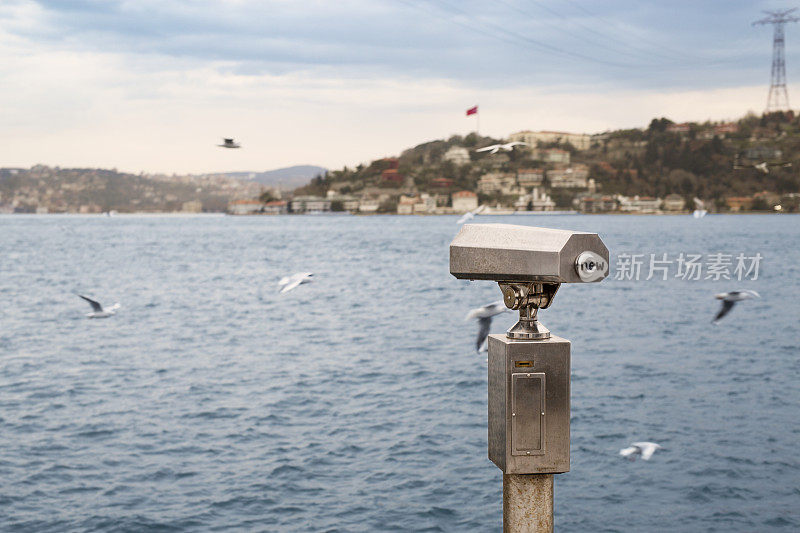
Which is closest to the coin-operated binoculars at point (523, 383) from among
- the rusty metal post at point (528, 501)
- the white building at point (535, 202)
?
the rusty metal post at point (528, 501)

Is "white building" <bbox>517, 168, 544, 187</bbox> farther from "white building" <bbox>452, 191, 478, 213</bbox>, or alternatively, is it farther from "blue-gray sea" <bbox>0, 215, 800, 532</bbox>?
"blue-gray sea" <bbox>0, 215, 800, 532</bbox>

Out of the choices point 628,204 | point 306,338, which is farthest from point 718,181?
point 306,338

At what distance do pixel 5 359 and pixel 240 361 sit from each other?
7014 millimetres

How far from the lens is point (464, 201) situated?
522 ft

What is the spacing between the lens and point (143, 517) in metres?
11.3

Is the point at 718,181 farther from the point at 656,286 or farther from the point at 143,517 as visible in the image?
the point at 143,517

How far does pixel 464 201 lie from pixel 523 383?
15782cm

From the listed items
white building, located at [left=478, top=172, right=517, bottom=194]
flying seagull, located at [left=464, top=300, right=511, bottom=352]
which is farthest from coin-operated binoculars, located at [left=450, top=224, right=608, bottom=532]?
white building, located at [left=478, top=172, right=517, bottom=194]

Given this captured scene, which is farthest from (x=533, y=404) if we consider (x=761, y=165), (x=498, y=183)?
(x=761, y=165)

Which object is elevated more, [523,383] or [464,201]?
[464,201]

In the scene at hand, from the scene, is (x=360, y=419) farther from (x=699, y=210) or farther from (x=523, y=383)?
(x=699, y=210)

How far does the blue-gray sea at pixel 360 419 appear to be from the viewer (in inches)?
457

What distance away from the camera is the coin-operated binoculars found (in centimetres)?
232

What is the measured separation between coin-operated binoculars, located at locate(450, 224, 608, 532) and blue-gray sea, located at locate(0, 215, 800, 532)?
8860mm
